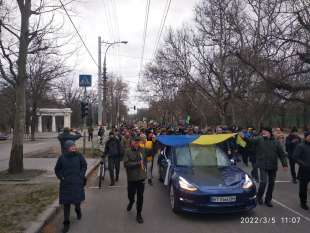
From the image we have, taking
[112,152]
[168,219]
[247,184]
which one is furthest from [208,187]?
[112,152]

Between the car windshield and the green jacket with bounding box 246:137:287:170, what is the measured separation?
814 mm

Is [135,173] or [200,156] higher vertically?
[200,156]

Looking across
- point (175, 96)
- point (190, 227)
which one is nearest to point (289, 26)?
point (190, 227)

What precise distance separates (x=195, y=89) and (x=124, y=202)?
3302cm

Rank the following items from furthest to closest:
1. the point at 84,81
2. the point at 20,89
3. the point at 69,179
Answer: the point at 84,81, the point at 20,89, the point at 69,179

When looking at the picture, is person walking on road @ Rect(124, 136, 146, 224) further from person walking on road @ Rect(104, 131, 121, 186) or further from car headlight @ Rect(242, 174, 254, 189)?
person walking on road @ Rect(104, 131, 121, 186)

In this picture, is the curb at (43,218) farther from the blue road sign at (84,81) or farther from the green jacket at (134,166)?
the blue road sign at (84,81)

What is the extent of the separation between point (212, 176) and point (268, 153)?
1.50 meters

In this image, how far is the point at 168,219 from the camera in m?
8.26

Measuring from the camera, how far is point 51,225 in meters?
8.02

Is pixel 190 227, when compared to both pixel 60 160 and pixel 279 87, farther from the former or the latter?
pixel 279 87

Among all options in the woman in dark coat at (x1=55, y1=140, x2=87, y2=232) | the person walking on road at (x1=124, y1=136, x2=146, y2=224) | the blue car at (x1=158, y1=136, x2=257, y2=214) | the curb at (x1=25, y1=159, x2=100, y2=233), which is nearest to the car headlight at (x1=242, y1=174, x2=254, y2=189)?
the blue car at (x1=158, y1=136, x2=257, y2=214)

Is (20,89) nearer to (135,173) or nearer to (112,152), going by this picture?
(112,152)

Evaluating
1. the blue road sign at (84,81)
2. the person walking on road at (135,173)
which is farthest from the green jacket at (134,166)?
the blue road sign at (84,81)
